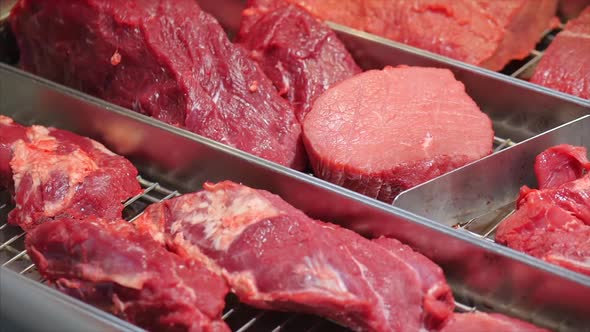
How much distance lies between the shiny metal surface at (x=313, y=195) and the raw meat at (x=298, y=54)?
571 millimetres

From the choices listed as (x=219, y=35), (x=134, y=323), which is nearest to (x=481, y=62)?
(x=219, y=35)

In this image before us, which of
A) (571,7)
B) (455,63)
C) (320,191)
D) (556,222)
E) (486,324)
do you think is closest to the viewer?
(486,324)

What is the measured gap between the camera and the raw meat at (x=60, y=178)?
3.26 meters

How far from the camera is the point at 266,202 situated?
2.93 metres

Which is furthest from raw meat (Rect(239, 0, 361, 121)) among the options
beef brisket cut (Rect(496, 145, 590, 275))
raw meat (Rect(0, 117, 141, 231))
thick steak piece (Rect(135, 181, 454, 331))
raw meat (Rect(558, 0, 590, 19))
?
raw meat (Rect(558, 0, 590, 19))

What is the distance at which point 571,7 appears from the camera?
15.1ft

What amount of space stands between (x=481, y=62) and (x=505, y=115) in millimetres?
341

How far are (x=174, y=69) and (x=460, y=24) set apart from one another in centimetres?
150

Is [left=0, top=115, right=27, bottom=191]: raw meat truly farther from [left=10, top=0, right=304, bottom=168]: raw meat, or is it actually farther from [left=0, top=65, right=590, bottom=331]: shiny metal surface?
[left=10, top=0, right=304, bottom=168]: raw meat

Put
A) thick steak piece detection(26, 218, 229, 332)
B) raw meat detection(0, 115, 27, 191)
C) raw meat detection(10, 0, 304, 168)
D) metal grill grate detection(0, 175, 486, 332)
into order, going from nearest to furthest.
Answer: thick steak piece detection(26, 218, 229, 332) < metal grill grate detection(0, 175, 486, 332) < raw meat detection(0, 115, 27, 191) < raw meat detection(10, 0, 304, 168)

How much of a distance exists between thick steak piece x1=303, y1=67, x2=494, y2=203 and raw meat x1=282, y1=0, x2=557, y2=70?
0.43 m

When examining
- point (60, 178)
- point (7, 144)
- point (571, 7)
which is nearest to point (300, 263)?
point (60, 178)

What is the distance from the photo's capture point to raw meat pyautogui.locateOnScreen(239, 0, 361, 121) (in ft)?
12.8

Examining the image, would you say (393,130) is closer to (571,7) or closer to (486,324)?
(486,324)
